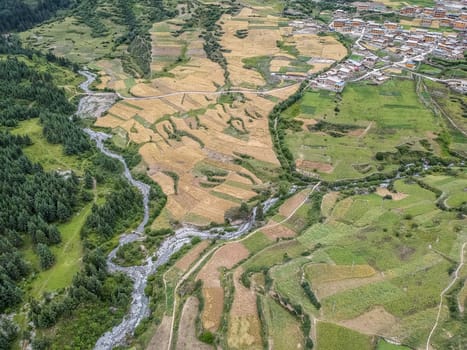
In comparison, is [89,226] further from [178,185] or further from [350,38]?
[350,38]

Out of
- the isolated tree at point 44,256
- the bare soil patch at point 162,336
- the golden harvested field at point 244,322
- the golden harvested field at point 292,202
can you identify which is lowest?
the golden harvested field at point 292,202

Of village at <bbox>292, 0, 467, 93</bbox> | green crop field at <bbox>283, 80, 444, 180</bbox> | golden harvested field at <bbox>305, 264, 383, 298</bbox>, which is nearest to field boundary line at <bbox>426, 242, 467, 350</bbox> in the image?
golden harvested field at <bbox>305, 264, 383, 298</bbox>

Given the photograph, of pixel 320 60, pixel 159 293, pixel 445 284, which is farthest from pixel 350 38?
pixel 159 293

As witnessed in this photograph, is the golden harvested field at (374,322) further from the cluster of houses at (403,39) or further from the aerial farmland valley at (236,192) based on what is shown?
the cluster of houses at (403,39)

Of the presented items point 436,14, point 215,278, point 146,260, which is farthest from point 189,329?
point 436,14

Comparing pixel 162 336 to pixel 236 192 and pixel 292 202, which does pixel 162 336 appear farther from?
pixel 292 202

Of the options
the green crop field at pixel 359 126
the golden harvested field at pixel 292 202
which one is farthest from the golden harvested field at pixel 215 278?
the green crop field at pixel 359 126
